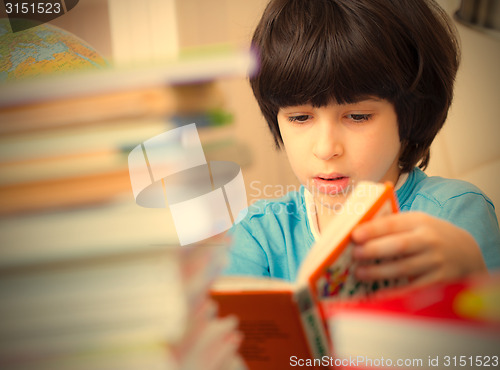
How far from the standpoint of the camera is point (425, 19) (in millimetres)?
765

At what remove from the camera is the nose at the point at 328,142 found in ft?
2.27

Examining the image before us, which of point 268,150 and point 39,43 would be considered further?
point 268,150

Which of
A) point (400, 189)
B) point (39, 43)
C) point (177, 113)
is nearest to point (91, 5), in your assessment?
point (39, 43)

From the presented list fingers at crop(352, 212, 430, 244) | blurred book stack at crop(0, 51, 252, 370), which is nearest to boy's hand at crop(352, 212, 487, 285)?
fingers at crop(352, 212, 430, 244)

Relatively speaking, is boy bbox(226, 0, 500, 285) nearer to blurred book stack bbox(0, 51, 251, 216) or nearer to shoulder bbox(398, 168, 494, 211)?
shoulder bbox(398, 168, 494, 211)

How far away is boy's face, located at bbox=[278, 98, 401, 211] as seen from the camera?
0.71 meters

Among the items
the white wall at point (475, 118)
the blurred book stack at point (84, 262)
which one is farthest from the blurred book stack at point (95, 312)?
the white wall at point (475, 118)

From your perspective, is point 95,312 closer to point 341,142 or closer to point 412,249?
point 412,249

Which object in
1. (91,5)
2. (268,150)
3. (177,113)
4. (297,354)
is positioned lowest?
(268,150)

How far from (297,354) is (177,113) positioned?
369mm

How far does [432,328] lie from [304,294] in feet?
0.34

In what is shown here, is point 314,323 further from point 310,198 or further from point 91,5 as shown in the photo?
point 91,5

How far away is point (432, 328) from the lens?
1.25 ft
